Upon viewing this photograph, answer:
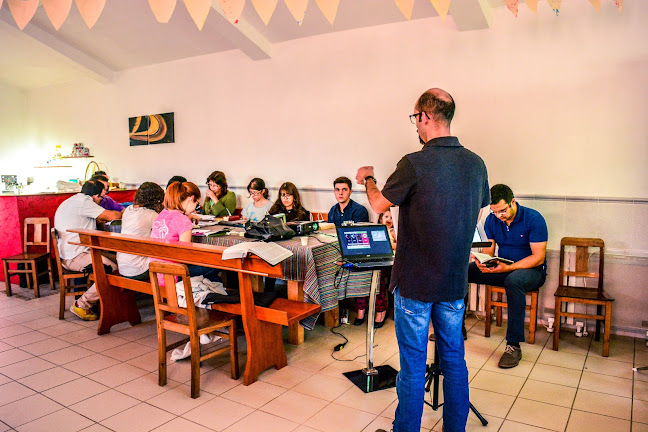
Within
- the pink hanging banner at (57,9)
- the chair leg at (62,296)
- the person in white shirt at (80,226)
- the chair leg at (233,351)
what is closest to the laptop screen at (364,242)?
the chair leg at (233,351)

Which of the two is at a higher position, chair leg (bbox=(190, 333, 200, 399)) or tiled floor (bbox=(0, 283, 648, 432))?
chair leg (bbox=(190, 333, 200, 399))

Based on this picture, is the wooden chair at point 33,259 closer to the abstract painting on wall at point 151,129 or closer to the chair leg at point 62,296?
the chair leg at point 62,296

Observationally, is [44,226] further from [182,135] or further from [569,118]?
[569,118]

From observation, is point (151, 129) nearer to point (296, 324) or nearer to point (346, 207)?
point (346, 207)

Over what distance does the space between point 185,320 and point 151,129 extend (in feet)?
15.4

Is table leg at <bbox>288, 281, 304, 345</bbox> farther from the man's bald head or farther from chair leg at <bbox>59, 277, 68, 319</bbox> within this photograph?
chair leg at <bbox>59, 277, 68, 319</bbox>

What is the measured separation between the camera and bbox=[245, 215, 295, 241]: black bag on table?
3449 millimetres

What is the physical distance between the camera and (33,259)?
16.5 ft

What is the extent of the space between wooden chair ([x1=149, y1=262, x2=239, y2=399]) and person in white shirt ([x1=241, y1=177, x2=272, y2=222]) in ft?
7.14

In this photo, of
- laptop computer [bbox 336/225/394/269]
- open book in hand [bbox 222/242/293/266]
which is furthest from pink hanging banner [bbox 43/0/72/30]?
laptop computer [bbox 336/225/394/269]

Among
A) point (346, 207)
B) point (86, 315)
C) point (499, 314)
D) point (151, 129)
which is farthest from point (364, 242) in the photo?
point (151, 129)

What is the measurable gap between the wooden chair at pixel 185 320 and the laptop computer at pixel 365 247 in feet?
2.98

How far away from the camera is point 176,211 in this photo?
3479mm

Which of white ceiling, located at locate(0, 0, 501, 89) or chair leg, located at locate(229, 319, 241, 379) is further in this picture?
white ceiling, located at locate(0, 0, 501, 89)
